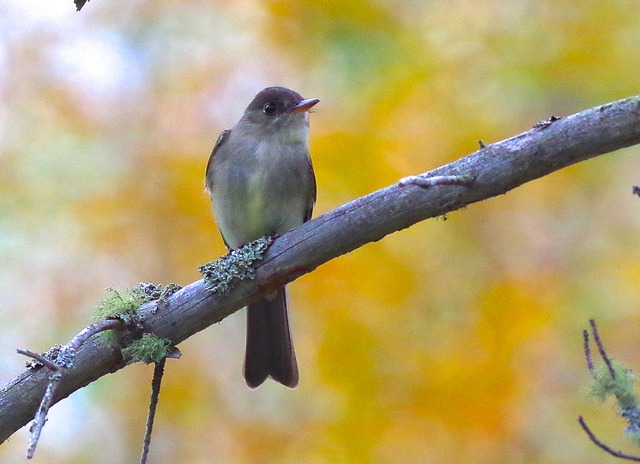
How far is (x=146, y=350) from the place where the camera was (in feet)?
9.97

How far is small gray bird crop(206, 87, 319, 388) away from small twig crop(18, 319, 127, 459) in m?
1.61

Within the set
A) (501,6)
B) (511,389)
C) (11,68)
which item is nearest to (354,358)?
(511,389)

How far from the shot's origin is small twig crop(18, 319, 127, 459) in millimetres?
2283

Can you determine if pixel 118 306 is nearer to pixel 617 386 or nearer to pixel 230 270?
pixel 230 270

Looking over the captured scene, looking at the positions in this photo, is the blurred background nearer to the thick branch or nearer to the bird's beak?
the bird's beak

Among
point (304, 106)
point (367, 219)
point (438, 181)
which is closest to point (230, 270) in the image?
point (367, 219)

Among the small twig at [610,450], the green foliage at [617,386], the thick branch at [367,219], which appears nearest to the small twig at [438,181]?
the thick branch at [367,219]

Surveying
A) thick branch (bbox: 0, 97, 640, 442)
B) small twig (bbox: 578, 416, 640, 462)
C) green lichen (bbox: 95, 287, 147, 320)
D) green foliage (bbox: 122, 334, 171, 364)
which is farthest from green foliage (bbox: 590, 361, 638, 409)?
green lichen (bbox: 95, 287, 147, 320)

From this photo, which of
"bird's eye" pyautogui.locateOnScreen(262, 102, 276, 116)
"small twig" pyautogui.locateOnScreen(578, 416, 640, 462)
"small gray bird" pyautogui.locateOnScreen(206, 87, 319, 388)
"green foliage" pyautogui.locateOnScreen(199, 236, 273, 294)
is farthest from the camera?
"bird's eye" pyautogui.locateOnScreen(262, 102, 276, 116)

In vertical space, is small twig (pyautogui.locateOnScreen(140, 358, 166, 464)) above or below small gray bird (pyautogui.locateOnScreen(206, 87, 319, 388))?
below

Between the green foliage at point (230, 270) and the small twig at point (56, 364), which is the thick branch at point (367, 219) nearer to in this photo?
the green foliage at point (230, 270)

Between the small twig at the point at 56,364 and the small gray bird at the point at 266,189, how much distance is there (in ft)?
5.29

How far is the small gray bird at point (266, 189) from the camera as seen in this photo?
4605 millimetres

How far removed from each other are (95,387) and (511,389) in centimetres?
271
